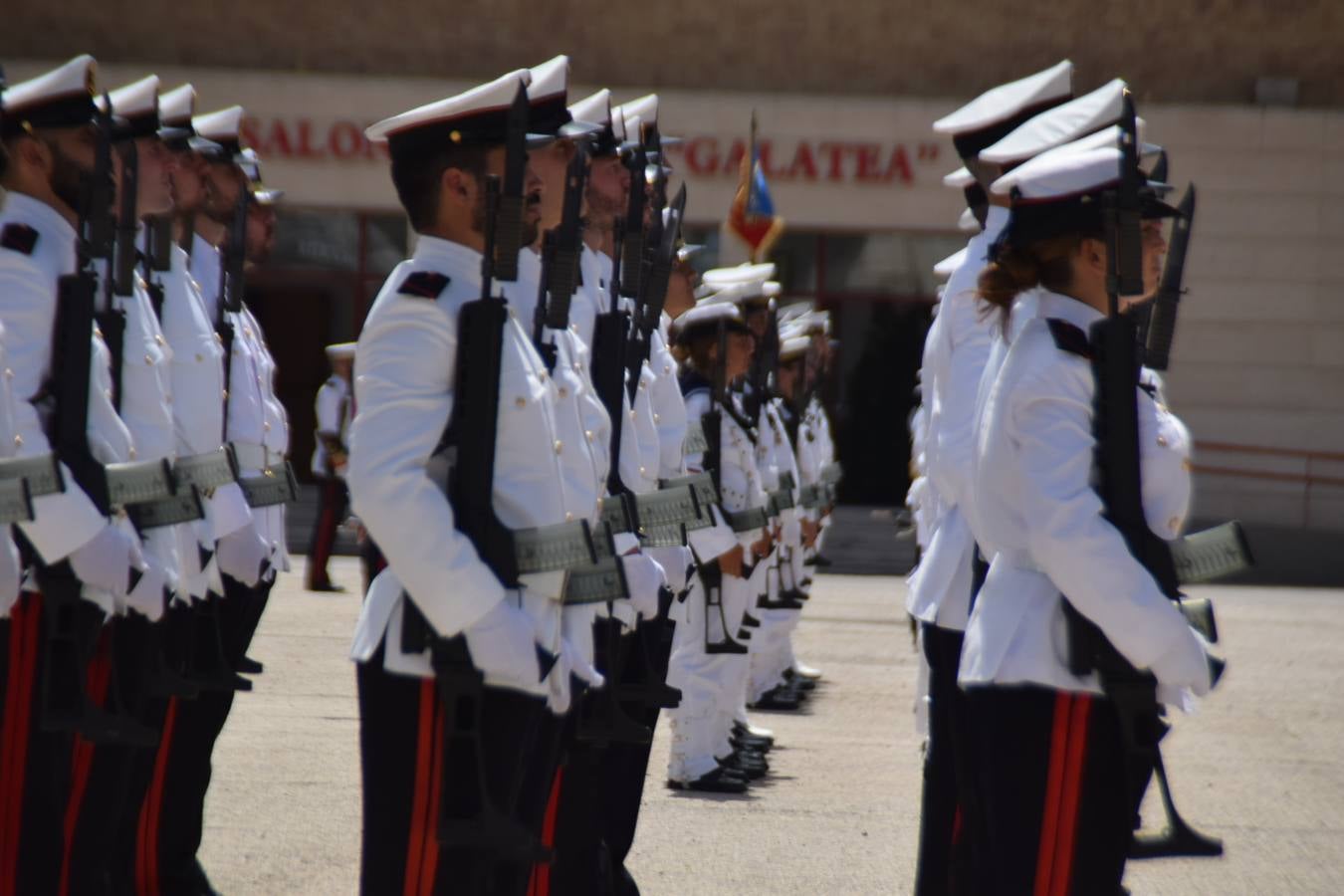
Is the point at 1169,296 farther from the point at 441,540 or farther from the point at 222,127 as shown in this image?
the point at 222,127

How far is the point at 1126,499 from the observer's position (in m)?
3.22

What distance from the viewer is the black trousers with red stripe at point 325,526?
13.1 m

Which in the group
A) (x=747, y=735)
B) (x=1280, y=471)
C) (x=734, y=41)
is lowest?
(x=1280, y=471)

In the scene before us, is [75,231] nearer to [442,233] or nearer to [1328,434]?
[442,233]

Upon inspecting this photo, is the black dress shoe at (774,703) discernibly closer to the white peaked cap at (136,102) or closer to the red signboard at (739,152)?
the white peaked cap at (136,102)

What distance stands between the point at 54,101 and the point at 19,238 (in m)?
0.40

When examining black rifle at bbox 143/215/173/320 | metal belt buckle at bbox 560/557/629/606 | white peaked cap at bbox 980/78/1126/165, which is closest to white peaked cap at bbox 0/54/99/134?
black rifle at bbox 143/215/173/320

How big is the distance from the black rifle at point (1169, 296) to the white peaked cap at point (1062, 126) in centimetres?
36

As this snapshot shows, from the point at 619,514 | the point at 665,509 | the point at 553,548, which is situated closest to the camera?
the point at 553,548

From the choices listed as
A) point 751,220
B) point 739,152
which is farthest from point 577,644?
point 739,152

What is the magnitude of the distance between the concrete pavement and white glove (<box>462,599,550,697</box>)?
7.34 feet

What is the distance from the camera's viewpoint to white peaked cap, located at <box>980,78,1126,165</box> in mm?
3977

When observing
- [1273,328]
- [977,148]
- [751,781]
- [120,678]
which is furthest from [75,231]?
[1273,328]

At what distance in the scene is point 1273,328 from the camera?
22.6 meters
